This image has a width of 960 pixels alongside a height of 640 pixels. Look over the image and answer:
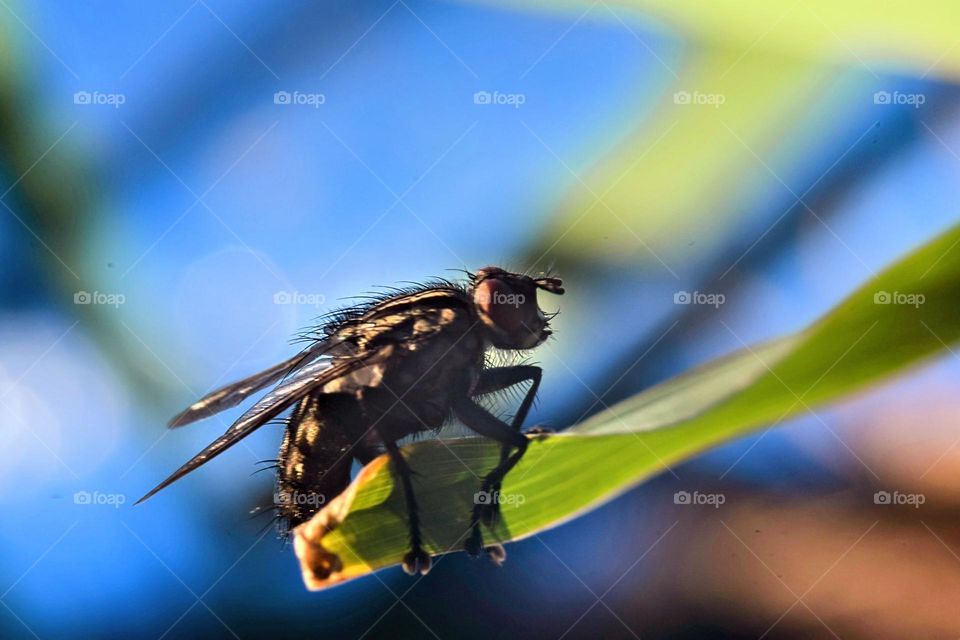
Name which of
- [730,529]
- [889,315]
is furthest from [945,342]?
[730,529]

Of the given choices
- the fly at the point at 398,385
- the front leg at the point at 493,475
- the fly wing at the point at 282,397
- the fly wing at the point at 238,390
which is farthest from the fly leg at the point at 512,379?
the fly wing at the point at 238,390

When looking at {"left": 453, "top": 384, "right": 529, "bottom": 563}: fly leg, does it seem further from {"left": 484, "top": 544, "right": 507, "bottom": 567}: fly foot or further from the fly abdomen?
the fly abdomen

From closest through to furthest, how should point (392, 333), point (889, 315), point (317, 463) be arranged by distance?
point (889, 315)
point (317, 463)
point (392, 333)

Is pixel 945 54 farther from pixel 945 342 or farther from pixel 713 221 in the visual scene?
pixel 945 342

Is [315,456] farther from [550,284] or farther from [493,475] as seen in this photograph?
[550,284]

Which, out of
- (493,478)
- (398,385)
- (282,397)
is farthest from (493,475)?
(282,397)

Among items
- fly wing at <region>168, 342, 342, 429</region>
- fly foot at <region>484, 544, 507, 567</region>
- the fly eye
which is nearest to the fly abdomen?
fly wing at <region>168, 342, 342, 429</region>
